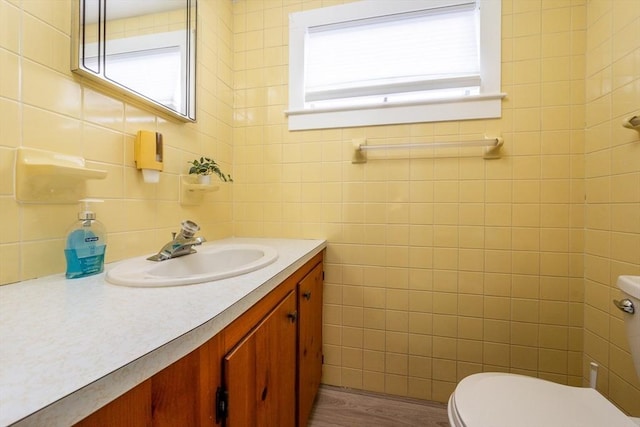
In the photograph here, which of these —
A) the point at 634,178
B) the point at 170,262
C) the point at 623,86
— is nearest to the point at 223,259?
the point at 170,262

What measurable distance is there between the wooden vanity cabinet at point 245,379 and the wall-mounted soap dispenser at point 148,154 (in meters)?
0.65

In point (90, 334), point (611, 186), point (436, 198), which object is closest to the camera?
point (90, 334)

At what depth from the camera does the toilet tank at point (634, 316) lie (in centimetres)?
82

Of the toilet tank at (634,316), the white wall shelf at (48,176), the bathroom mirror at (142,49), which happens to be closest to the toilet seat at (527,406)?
the toilet tank at (634,316)

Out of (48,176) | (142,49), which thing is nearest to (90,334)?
(48,176)

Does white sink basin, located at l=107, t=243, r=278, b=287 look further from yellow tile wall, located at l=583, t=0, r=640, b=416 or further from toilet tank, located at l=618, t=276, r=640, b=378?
yellow tile wall, located at l=583, t=0, r=640, b=416

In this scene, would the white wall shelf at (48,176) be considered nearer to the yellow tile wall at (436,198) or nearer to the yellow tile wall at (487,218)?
the yellow tile wall at (436,198)

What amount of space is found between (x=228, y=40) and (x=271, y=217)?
3.56ft

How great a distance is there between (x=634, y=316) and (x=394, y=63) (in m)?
1.42

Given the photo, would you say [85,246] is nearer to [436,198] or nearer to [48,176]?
[48,176]

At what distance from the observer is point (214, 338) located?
1.75ft

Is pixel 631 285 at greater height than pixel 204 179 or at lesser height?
lesser

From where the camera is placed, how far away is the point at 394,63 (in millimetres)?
1479

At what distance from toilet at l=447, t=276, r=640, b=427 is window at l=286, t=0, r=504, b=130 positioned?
3.21 feet
